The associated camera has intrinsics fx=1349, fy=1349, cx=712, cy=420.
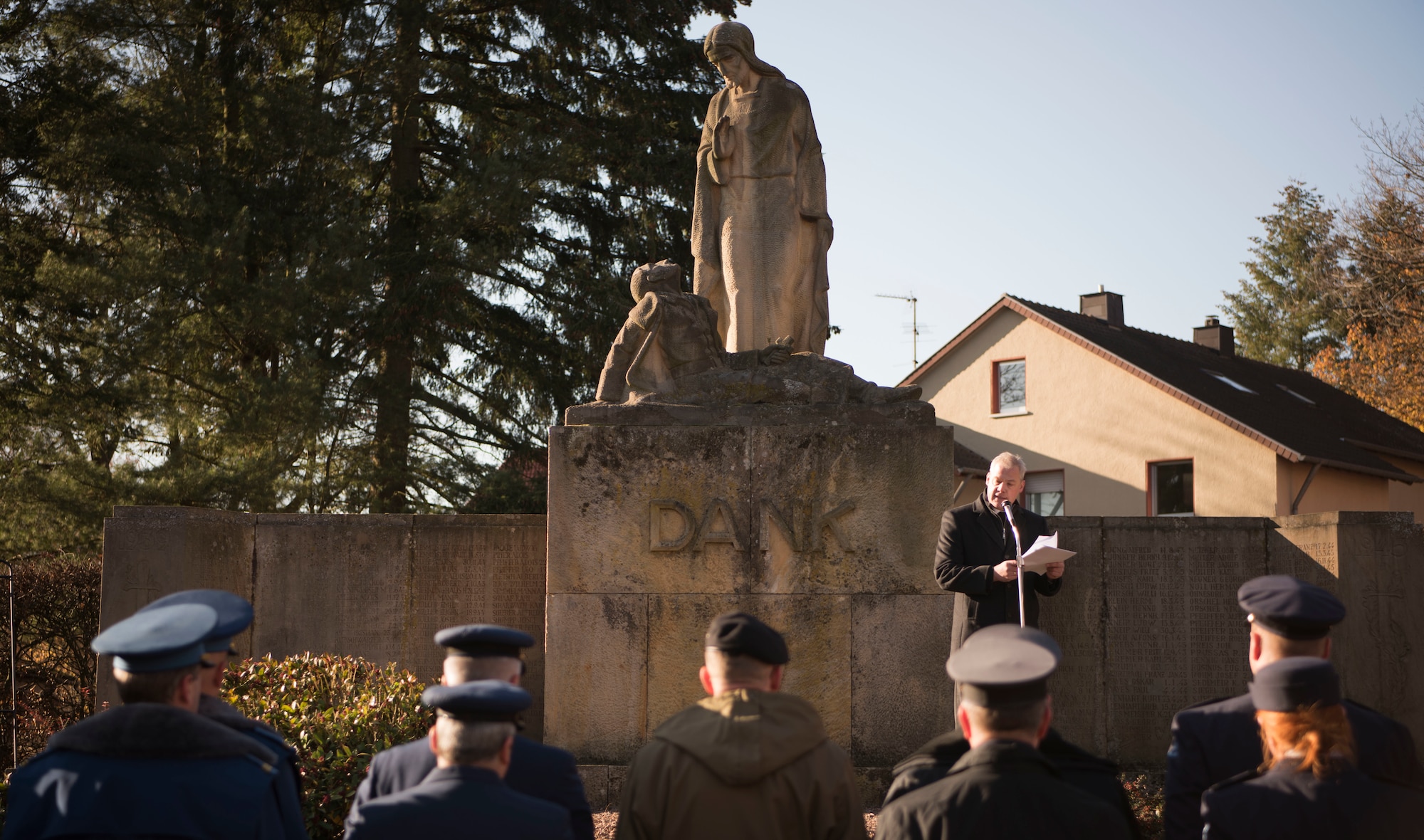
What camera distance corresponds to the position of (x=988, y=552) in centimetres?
660

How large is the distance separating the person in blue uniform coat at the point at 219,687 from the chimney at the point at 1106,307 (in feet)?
111

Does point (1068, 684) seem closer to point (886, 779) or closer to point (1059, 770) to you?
point (886, 779)

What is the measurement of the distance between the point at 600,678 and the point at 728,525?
105cm

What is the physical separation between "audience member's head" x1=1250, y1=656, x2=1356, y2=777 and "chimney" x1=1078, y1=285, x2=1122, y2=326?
33447mm

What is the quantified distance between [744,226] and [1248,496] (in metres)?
23.9

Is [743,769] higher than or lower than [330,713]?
higher

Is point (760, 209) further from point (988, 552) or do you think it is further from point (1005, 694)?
point (1005, 694)

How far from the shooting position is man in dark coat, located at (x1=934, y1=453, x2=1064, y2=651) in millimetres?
6449

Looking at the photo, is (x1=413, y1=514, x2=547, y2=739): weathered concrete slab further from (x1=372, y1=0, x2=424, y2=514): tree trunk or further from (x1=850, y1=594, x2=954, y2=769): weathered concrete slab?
(x1=372, y1=0, x2=424, y2=514): tree trunk

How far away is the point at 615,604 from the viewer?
7.14 metres

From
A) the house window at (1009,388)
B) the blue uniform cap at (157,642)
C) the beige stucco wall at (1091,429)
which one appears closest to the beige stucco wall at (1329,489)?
the beige stucco wall at (1091,429)

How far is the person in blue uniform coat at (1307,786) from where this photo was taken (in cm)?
303

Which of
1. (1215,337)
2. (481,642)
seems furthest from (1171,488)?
(481,642)

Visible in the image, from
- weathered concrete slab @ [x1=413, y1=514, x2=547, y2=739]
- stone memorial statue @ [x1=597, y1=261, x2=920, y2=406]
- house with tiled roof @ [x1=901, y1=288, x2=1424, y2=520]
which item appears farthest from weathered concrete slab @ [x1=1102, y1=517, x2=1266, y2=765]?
house with tiled roof @ [x1=901, y1=288, x2=1424, y2=520]
